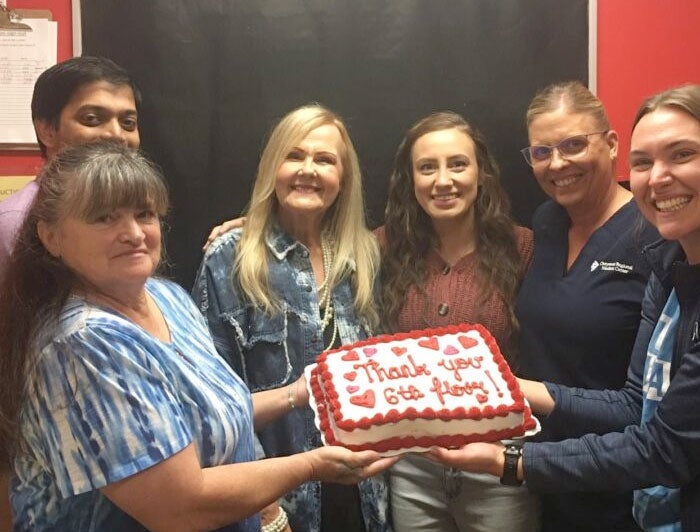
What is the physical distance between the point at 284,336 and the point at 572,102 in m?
1.22

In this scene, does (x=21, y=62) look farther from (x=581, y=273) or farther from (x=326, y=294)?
(x=581, y=273)

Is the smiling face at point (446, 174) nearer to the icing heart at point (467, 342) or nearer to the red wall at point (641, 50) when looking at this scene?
the icing heart at point (467, 342)

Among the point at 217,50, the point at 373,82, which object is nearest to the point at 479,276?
the point at 373,82

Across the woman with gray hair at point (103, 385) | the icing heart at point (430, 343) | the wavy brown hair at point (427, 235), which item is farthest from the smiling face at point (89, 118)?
the icing heart at point (430, 343)

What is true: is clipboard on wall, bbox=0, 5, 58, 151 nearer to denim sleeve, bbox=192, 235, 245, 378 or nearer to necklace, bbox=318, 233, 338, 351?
denim sleeve, bbox=192, 235, 245, 378

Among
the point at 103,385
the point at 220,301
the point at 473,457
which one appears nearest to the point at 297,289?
the point at 220,301

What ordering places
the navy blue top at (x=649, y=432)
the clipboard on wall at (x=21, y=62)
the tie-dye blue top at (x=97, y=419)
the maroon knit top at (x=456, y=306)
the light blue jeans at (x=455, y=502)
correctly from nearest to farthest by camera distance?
1. the tie-dye blue top at (x=97, y=419)
2. the navy blue top at (x=649, y=432)
3. the light blue jeans at (x=455, y=502)
4. the maroon knit top at (x=456, y=306)
5. the clipboard on wall at (x=21, y=62)

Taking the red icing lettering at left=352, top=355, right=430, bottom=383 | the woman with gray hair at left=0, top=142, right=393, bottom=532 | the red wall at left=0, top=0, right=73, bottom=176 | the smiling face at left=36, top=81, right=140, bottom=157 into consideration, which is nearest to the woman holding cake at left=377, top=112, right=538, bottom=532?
the red icing lettering at left=352, top=355, right=430, bottom=383

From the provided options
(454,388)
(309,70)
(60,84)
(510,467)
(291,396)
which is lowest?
(510,467)

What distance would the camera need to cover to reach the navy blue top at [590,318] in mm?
2045

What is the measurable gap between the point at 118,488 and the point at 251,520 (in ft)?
1.53

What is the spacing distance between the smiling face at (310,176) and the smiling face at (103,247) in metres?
0.90

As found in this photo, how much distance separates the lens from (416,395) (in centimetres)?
172

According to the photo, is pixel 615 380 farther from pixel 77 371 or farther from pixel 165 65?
pixel 165 65
